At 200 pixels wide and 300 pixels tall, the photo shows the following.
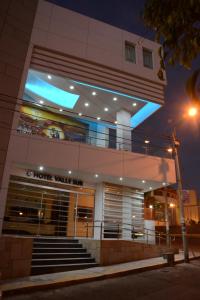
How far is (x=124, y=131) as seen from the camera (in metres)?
17.3

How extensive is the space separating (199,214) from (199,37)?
30728mm

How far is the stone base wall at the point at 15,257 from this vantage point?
830cm

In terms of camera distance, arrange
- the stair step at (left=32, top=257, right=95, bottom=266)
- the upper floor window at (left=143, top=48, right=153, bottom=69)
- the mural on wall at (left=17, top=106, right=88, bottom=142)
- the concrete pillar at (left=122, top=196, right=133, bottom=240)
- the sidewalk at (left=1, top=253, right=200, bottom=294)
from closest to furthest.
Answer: the sidewalk at (left=1, top=253, right=200, bottom=294)
the stair step at (left=32, top=257, right=95, bottom=266)
the concrete pillar at (left=122, top=196, right=133, bottom=240)
the mural on wall at (left=17, top=106, right=88, bottom=142)
the upper floor window at (left=143, top=48, right=153, bottom=69)

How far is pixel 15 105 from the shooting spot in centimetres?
1200

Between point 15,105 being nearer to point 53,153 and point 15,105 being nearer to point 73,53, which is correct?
point 53,153

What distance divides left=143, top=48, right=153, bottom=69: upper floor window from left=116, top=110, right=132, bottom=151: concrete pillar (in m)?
3.86

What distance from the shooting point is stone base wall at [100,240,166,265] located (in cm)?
1092

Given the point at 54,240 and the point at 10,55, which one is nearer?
the point at 54,240

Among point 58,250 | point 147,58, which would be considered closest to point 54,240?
point 58,250

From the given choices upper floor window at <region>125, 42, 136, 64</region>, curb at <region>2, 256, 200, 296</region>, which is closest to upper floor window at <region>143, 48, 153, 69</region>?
upper floor window at <region>125, 42, 136, 64</region>

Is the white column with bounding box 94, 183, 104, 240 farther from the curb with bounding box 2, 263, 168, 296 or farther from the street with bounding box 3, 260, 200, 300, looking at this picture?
the street with bounding box 3, 260, 200, 300

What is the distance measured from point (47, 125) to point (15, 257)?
10.6 meters

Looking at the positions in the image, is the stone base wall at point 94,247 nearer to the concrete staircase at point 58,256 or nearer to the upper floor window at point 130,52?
the concrete staircase at point 58,256

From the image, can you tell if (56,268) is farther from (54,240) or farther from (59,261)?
(54,240)
